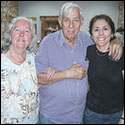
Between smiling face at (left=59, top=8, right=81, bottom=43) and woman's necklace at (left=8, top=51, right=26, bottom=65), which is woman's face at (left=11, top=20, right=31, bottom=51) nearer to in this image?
woman's necklace at (left=8, top=51, right=26, bottom=65)

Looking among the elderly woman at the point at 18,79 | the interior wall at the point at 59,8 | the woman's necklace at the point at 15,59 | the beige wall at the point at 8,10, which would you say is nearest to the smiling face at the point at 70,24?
the elderly woman at the point at 18,79

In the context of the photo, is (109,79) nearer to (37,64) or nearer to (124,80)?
(124,80)

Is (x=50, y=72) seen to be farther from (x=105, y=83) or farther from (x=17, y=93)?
(x=105, y=83)

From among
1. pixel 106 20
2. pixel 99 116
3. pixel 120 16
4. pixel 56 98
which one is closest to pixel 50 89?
pixel 56 98

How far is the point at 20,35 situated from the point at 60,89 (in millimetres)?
590

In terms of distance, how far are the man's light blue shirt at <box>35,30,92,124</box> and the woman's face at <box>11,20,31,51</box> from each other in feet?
0.55

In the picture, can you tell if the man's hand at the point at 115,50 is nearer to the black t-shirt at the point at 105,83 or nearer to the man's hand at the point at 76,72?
the black t-shirt at the point at 105,83

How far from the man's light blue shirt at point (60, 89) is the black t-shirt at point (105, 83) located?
11cm

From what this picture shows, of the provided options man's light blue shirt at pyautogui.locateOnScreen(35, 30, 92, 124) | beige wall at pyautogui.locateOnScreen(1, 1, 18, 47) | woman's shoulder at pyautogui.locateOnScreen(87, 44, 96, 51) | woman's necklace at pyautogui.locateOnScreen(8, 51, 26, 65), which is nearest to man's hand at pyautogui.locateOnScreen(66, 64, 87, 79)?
man's light blue shirt at pyautogui.locateOnScreen(35, 30, 92, 124)

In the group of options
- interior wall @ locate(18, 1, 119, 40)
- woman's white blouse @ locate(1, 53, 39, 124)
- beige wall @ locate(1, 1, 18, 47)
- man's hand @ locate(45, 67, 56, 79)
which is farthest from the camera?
interior wall @ locate(18, 1, 119, 40)

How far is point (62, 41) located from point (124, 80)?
0.70 m

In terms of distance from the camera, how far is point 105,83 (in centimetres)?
143

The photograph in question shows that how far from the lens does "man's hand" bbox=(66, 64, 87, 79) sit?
1.36m

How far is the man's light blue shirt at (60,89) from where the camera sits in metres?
1.39
